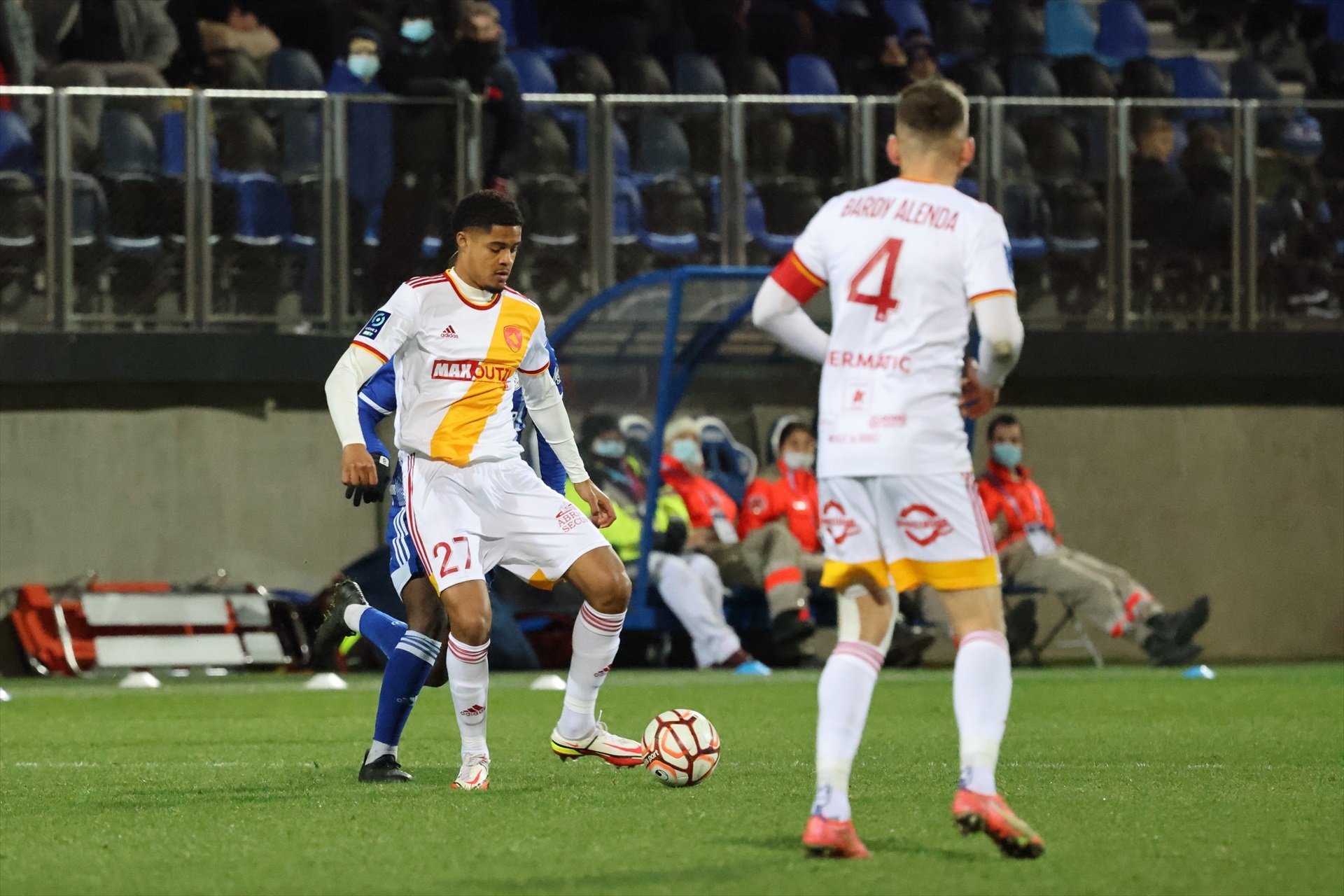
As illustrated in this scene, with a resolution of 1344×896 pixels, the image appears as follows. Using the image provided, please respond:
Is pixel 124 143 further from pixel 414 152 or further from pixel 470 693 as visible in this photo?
pixel 470 693

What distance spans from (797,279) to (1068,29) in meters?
14.4

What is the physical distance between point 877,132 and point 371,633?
840 cm

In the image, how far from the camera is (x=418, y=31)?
15039 millimetres

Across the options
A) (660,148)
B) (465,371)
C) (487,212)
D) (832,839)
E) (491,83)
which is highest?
(491,83)

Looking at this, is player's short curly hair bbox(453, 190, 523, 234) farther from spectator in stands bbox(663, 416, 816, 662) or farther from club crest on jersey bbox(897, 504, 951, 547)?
spectator in stands bbox(663, 416, 816, 662)

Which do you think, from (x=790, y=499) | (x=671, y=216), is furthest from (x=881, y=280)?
(x=671, y=216)

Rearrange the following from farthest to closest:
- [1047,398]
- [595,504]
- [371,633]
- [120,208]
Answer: [1047,398] → [120,208] → [371,633] → [595,504]

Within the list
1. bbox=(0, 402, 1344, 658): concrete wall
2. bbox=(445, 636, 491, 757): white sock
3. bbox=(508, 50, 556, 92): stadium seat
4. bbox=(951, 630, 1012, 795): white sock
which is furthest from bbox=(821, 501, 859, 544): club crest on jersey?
bbox=(508, 50, 556, 92): stadium seat

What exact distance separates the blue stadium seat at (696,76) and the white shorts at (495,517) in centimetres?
1012

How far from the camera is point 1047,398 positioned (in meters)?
17.0

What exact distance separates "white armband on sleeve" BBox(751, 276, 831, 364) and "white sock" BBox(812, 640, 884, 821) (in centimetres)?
68

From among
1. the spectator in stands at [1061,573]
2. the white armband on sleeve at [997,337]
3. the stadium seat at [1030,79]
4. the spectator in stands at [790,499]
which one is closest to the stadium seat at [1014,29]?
the stadium seat at [1030,79]

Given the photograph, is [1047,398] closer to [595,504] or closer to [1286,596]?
[1286,596]

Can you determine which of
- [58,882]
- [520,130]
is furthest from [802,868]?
[520,130]
